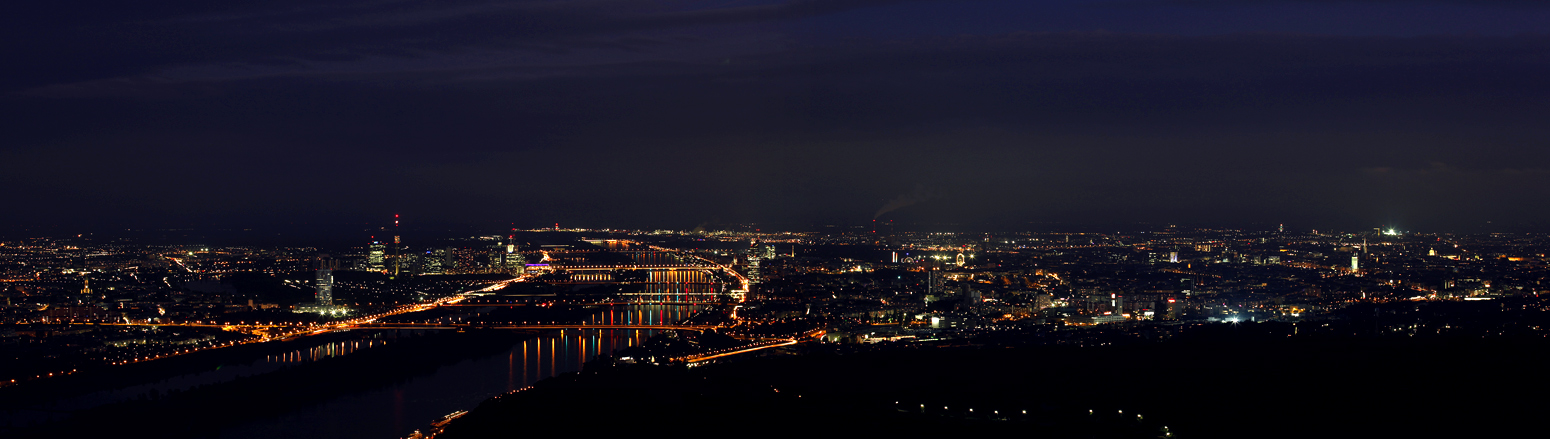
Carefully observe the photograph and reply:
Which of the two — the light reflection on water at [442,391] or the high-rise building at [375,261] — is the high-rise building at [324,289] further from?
the high-rise building at [375,261]

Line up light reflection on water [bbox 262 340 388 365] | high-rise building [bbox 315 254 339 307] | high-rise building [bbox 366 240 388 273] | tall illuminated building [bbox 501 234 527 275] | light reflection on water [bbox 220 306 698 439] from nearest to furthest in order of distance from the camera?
light reflection on water [bbox 220 306 698 439]
light reflection on water [bbox 262 340 388 365]
high-rise building [bbox 315 254 339 307]
tall illuminated building [bbox 501 234 527 275]
high-rise building [bbox 366 240 388 273]

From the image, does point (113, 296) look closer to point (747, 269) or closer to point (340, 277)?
point (340, 277)

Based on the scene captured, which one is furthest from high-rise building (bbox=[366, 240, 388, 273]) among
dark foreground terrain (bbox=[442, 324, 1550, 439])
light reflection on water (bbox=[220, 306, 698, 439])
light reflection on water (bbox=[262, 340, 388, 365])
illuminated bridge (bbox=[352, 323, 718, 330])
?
dark foreground terrain (bbox=[442, 324, 1550, 439])

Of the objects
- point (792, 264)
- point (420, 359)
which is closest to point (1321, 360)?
point (420, 359)

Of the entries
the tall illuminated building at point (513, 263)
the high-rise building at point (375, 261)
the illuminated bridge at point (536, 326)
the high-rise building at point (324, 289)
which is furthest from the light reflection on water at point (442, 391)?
the high-rise building at point (375, 261)

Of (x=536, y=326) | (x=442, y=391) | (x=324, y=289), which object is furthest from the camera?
(x=324, y=289)

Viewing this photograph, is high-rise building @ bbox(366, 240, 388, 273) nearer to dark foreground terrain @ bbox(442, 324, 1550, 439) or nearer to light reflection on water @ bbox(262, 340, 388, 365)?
light reflection on water @ bbox(262, 340, 388, 365)

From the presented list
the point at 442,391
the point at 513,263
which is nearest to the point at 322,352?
the point at 442,391

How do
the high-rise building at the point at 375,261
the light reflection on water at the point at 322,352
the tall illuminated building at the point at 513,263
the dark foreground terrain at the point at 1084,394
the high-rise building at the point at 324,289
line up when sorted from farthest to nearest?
the high-rise building at the point at 375,261 → the tall illuminated building at the point at 513,263 → the high-rise building at the point at 324,289 → the light reflection on water at the point at 322,352 → the dark foreground terrain at the point at 1084,394

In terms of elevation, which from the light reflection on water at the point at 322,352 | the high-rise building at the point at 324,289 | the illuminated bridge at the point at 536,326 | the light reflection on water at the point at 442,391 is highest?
the high-rise building at the point at 324,289

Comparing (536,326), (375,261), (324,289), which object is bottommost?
(536,326)

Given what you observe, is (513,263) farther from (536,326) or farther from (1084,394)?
(1084,394)
